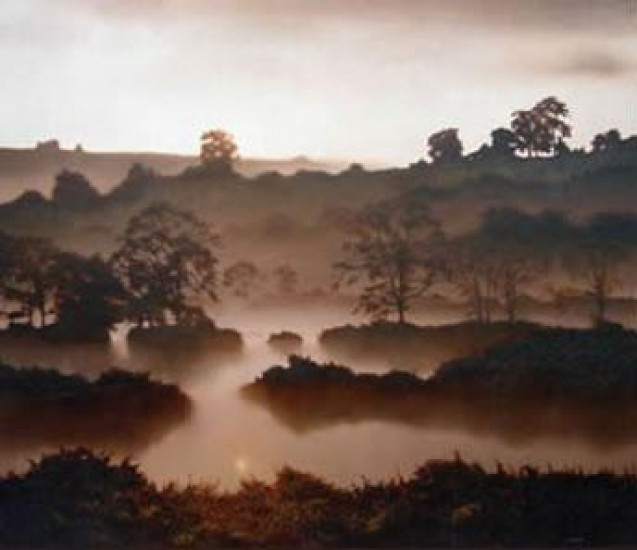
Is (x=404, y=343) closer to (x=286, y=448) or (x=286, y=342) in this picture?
(x=286, y=342)

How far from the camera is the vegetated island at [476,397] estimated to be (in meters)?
4.46

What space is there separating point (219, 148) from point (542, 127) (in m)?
1.27

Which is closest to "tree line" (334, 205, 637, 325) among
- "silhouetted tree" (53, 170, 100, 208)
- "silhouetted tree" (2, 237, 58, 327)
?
"silhouetted tree" (53, 170, 100, 208)

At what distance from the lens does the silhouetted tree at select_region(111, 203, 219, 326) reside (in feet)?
14.9

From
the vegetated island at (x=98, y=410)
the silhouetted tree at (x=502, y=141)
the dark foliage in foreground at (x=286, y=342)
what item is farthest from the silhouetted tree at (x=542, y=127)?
the vegetated island at (x=98, y=410)

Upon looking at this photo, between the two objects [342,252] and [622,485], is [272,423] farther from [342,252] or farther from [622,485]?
[622,485]

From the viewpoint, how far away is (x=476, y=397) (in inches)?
176

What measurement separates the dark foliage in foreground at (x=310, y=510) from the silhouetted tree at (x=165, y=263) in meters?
0.61

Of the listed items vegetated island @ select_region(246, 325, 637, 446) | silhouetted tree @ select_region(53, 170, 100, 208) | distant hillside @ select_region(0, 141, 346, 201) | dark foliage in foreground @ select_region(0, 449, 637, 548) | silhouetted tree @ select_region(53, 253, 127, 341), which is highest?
distant hillside @ select_region(0, 141, 346, 201)

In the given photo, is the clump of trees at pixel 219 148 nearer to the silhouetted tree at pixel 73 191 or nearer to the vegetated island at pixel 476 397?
the silhouetted tree at pixel 73 191

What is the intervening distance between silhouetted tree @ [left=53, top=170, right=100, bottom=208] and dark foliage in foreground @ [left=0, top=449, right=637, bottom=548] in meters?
0.94

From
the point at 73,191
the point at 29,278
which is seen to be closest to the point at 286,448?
the point at 29,278

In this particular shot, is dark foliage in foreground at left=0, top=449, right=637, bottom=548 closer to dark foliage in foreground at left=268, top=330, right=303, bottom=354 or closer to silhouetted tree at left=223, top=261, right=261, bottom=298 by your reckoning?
dark foliage in foreground at left=268, top=330, right=303, bottom=354

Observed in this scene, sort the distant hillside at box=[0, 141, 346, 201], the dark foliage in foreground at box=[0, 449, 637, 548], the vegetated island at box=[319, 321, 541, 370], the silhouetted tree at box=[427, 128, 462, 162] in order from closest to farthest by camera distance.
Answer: the dark foliage in foreground at box=[0, 449, 637, 548], the vegetated island at box=[319, 321, 541, 370], the distant hillside at box=[0, 141, 346, 201], the silhouetted tree at box=[427, 128, 462, 162]
